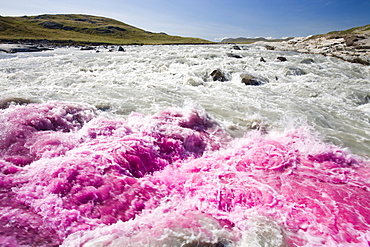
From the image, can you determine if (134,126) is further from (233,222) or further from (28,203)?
(233,222)

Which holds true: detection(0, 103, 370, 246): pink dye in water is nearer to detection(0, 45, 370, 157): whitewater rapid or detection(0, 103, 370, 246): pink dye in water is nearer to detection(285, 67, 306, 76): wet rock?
detection(0, 45, 370, 157): whitewater rapid

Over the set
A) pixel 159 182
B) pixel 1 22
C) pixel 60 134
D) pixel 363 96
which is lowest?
pixel 159 182

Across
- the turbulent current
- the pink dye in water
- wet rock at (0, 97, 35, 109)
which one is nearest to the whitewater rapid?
the turbulent current

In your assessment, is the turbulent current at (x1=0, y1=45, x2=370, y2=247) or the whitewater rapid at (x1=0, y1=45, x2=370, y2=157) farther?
the whitewater rapid at (x1=0, y1=45, x2=370, y2=157)

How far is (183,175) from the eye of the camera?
159 inches

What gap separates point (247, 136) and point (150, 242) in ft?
13.4

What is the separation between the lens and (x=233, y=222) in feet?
9.32

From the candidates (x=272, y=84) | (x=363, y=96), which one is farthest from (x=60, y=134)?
(x=363, y=96)

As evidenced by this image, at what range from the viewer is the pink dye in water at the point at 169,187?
2.52 metres

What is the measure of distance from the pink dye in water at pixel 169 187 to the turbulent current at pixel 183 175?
0.06 feet

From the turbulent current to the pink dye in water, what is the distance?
0.06 ft

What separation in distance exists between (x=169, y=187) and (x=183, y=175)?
1.56 ft

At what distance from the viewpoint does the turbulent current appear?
2.56 m

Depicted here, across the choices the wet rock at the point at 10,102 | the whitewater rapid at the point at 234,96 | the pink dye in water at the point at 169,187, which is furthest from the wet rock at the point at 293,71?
the wet rock at the point at 10,102
